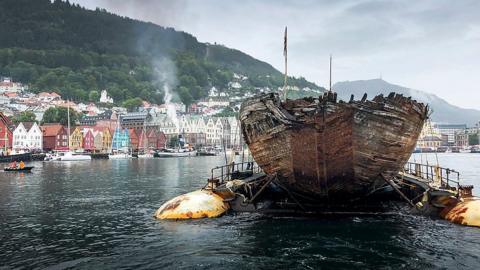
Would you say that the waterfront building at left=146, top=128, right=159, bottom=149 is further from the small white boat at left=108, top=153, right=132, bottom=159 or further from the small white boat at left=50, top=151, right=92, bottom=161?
the small white boat at left=50, top=151, right=92, bottom=161

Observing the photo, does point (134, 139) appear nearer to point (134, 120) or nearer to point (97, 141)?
point (97, 141)

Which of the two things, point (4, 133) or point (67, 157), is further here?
point (4, 133)

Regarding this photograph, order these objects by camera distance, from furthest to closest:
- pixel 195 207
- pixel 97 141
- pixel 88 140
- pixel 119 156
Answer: pixel 97 141, pixel 88 140, pixel 119 156, pixel 195 207

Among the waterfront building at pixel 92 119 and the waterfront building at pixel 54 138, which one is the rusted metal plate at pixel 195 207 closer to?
the waterfront building at pixel 54 138

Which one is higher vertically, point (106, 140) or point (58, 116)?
point (58, 116)

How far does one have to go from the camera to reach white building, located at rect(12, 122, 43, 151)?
128 metres

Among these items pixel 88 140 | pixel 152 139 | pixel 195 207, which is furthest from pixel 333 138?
pixel 152 139

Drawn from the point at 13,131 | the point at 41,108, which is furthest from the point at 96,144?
the point at 41,108

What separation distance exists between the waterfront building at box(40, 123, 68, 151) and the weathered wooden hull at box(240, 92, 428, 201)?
130 m

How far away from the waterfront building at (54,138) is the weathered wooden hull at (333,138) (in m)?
130

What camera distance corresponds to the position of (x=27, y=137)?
13012cm

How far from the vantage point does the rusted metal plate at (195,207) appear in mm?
21125

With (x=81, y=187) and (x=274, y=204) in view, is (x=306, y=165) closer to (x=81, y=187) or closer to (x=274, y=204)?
(x=274, y=204)

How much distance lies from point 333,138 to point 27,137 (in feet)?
439
